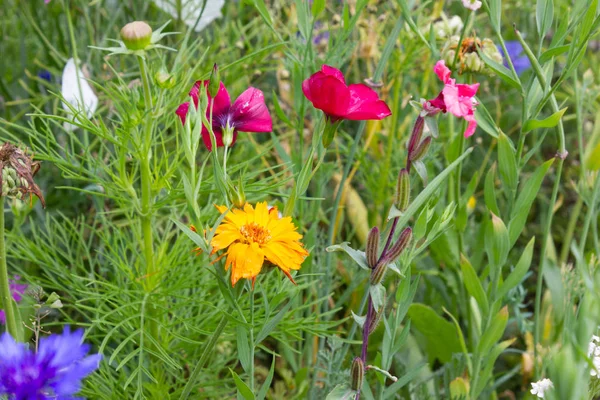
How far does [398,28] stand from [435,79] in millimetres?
463

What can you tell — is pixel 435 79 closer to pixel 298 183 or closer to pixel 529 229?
pixel 529 229

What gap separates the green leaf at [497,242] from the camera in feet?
2.01

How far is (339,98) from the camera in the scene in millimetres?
469

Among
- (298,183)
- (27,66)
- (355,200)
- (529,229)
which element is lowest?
(529,229)

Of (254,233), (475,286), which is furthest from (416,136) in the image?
(475,286)

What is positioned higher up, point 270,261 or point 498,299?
point 270,261

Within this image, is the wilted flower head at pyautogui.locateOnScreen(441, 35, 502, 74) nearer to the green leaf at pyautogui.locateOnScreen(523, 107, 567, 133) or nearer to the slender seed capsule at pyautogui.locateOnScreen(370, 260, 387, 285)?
the green leaf at pyautogui.locateOnScreen(523, 107, 567, 133)

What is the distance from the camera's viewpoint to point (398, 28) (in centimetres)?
66

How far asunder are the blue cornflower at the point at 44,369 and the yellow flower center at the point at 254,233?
0.35 feet

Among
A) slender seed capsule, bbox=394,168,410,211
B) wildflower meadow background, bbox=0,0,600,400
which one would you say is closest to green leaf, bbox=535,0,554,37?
wildflower meadow background, bbox=0,0,600,400

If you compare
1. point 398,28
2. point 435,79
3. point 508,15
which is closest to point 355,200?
point 435,79

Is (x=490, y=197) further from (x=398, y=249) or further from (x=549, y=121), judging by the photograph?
(x=398, y=249)

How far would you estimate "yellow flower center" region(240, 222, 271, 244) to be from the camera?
0.45m

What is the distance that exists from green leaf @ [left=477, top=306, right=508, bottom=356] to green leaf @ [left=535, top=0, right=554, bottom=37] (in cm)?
23
